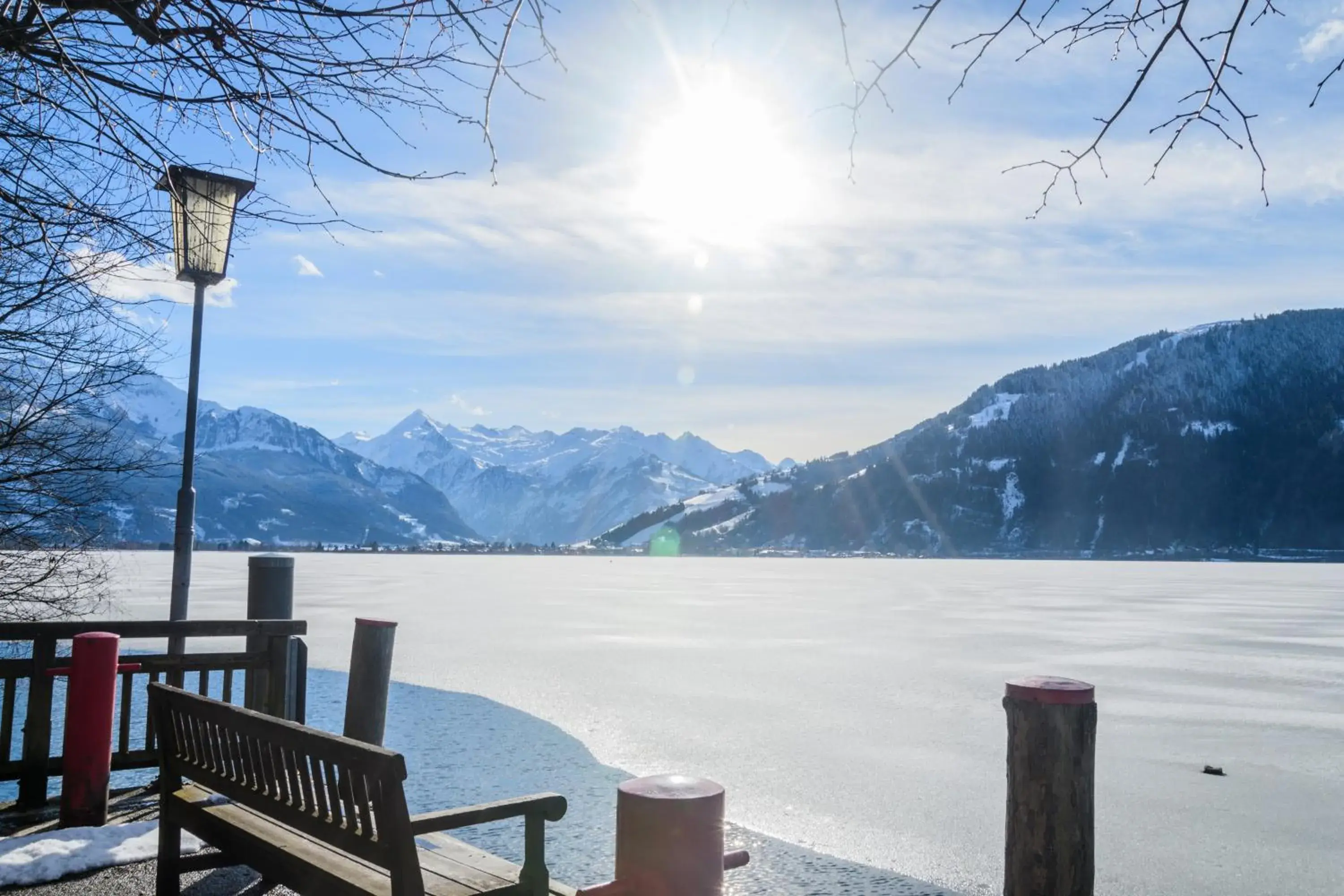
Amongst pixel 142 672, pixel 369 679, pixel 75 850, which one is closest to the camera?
pixel 75 850

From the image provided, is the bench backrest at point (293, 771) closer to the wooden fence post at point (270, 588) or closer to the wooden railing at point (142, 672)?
the wooden railing at point (142, 672)

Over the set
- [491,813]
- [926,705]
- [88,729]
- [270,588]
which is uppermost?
[270,588]

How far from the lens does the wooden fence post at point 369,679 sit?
773cm

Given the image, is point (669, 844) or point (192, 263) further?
point (192, 263)

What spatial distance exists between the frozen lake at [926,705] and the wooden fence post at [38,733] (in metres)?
4.88

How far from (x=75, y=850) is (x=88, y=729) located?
78 centimetres

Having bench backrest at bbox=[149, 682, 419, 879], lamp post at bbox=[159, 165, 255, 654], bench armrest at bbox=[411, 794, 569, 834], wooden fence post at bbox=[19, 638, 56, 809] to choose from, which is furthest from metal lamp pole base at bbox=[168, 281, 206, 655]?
bench armrest at bbox=[411, 794, 569, 834]

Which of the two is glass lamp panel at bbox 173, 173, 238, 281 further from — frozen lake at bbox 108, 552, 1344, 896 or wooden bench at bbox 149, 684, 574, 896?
frozen lake at bbox 108, 552, 1344, 896

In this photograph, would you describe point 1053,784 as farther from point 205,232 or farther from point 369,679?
point 205,232

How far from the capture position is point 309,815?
3828mm

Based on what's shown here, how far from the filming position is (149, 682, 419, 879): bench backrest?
11.1 feet

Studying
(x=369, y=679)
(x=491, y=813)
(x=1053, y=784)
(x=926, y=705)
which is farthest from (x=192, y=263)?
(x=926, y=705)

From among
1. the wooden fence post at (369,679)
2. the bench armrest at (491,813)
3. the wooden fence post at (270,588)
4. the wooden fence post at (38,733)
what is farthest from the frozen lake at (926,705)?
the wooden fence post at (38,733)

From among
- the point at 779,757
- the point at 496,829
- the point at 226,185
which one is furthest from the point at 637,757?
the point at 226,185
